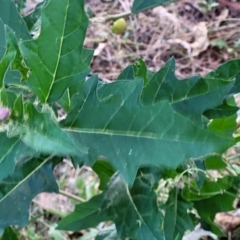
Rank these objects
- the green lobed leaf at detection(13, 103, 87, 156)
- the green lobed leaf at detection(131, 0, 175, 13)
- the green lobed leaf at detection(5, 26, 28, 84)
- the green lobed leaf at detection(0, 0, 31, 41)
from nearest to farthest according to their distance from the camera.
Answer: the green lobed leaf at detection(13, 103, 87, 156) → the green lobed leaf at detection(5, 26, 28, 84) → the green lobed leaf at detection(0, 0, 31, 41) → the green lobed leaf at detection(131, 0, 175, 13)

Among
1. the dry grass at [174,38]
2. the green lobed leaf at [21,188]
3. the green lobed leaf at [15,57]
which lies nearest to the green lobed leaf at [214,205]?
the green lobed leaf at [21,188]

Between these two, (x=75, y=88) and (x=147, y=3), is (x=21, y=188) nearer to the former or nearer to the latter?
(x=75, y=88)

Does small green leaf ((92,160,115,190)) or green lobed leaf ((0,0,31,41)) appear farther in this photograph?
small green leaf ((92,160,115,190))

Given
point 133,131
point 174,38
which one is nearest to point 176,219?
point 133,131

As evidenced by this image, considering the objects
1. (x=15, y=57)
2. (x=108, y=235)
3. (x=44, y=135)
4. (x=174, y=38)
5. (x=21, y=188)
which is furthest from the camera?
(x=174, y=38)

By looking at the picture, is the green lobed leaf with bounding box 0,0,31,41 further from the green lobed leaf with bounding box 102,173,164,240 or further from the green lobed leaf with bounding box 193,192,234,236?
the green lobed leaf with bounding box 193,192,234,236


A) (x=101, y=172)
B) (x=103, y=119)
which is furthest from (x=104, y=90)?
(x=101, y=172)

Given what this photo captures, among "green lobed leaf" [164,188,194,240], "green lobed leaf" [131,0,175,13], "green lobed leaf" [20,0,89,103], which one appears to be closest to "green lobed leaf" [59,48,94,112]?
"green lobed leaf" [20,0,89,103]

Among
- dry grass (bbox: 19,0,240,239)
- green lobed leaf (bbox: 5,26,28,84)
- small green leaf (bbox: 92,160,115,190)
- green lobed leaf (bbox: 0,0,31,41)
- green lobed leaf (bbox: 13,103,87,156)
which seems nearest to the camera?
green lobed leaf (bbox: 13,103,87,156)
